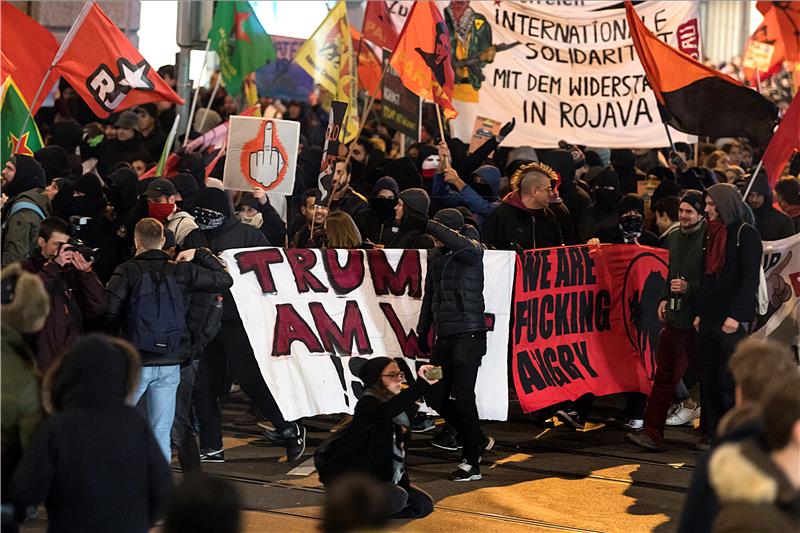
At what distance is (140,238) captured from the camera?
8.28 metres

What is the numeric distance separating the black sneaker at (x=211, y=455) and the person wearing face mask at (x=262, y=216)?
2.00m

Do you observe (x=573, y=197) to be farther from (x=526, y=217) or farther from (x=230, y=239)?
(x=230, y=239)

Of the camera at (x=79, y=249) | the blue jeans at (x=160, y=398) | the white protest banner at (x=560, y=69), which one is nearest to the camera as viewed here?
the camera at (x=79, y=249)

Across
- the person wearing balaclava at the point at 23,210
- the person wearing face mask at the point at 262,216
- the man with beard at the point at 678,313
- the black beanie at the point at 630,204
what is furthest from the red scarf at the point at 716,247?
the person wearing balaclava at the point at 23,210

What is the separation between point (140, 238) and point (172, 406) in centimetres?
104

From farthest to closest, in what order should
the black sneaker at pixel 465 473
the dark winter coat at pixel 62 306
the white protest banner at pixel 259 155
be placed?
the white protest banner at pixel 259 155, the black sneaker at pixel 465 473, the dark winter coat at pixel 62 306

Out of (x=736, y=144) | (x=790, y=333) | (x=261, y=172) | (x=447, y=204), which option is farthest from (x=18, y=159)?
(x=736, y=144)

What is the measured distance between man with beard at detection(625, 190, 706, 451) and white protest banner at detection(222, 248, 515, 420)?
3.80 feet

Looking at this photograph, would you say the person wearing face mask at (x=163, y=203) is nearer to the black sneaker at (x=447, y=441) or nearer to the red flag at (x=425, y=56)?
the black sneaker at (x=447, y=441)

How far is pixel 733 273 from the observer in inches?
381

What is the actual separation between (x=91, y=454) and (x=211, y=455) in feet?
14.5

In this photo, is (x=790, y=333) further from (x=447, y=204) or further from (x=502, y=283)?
(x=447, y=204)

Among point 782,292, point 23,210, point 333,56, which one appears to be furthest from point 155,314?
point 333,56

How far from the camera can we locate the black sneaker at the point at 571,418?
36.6 ft
